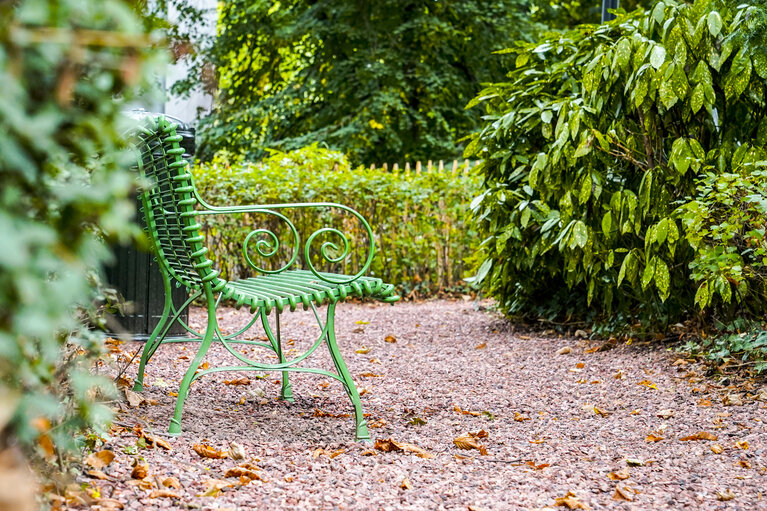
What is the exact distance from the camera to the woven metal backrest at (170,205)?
2.67 m

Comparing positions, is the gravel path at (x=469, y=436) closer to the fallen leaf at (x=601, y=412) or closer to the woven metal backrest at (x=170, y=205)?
the fallen leaf at (x=601, y=412)

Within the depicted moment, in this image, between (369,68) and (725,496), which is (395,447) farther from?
(369,68)

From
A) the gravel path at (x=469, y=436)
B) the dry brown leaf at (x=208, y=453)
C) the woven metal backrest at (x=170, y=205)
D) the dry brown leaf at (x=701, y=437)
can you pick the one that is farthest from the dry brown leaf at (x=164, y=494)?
the dry brown leaf at (x=701, y=437)

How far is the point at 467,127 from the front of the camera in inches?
564

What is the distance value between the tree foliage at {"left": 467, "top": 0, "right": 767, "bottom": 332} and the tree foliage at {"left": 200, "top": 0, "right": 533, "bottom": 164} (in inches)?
312

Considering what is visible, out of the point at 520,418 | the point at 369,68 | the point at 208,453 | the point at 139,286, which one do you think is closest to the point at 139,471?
the point at 208,453

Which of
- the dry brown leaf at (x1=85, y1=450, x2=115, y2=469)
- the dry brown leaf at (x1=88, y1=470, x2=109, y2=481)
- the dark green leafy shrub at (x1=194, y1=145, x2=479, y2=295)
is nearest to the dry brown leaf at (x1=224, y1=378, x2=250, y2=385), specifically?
the dry brown leaf at (x1=85, y1=450, x2=115, y2=469)

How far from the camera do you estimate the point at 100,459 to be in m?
2.23

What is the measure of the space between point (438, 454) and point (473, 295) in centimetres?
519

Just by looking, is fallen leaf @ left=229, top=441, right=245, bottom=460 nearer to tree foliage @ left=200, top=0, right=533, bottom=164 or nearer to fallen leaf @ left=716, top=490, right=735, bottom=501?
fallen leaf @ left=716, top=490, right=735, bottom=501

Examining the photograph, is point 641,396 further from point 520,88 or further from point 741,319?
point 520,88

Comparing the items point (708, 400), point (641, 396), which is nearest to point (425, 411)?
point (641, 396)

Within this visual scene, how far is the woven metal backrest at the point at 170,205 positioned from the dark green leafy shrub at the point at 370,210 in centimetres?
411

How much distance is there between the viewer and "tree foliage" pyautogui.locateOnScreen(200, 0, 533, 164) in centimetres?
1330
